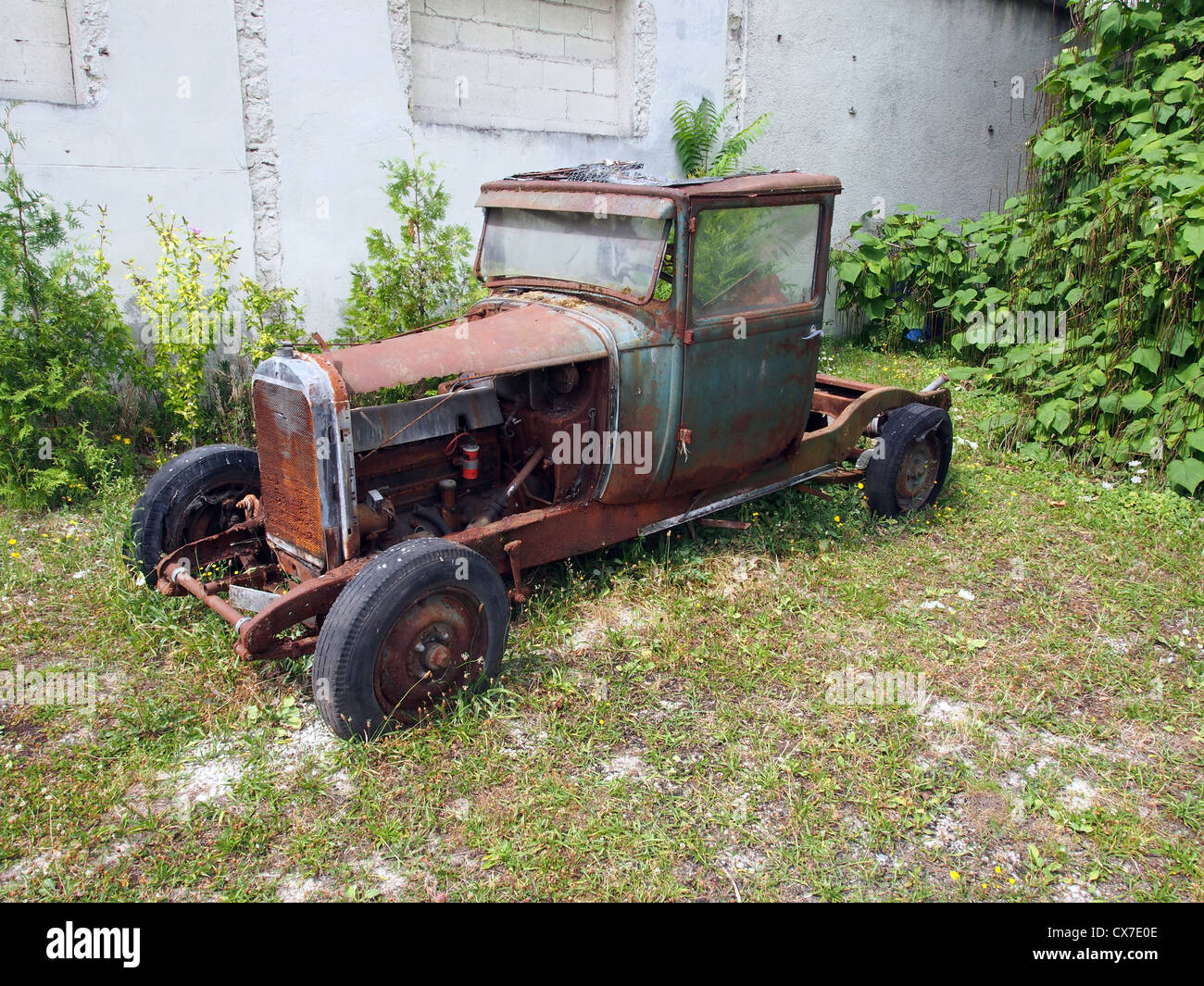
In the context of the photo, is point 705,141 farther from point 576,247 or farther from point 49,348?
point 49,348

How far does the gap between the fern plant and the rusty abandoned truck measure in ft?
11.1

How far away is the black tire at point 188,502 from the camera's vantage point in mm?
4078

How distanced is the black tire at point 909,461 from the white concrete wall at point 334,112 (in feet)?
11.4

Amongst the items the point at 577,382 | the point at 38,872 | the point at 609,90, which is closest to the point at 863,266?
the point at 609,90

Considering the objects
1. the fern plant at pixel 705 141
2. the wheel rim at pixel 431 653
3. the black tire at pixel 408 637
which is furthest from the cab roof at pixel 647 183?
the fern plant at pixel 705 141

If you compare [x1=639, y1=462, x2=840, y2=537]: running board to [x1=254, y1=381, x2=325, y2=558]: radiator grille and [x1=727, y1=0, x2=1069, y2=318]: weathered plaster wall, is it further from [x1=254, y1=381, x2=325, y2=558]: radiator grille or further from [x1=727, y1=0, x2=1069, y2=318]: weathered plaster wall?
A: [x1=727, y1=0, x2=1069, y2=318]: weathered plaster wall

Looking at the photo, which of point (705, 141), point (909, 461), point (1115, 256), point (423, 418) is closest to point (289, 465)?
point (423, 418)

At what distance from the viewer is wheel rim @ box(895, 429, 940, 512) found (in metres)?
5.36

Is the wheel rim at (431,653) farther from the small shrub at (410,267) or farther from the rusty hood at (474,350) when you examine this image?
the small shrub at (410,267)

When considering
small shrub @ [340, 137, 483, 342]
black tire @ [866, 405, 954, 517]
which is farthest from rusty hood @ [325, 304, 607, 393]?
small shrub @ [340, 137, 483, 342]

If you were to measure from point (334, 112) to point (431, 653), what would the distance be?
431 cm

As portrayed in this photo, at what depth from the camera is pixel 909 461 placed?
17.7 ft

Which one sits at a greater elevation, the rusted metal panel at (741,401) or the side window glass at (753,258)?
the side window glass at (753,258)

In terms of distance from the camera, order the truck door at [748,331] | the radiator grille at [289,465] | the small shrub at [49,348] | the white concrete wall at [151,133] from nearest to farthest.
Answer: the radiator grille at [289,465]
the truck door at [748,331]
the small shrub at [49,348]
the white concrete wall at [151,133]
